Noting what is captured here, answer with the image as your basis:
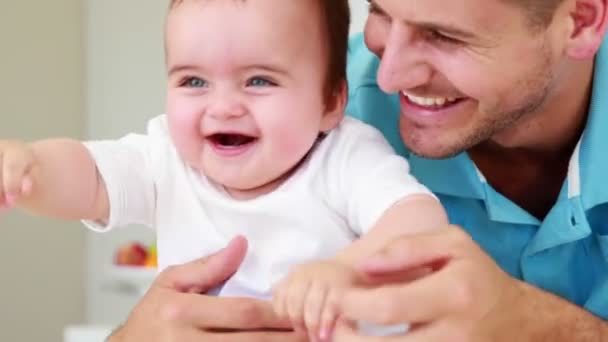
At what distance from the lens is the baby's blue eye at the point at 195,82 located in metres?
1.06

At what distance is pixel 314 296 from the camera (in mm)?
819

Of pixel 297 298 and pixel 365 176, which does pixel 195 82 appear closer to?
pixel 365 176

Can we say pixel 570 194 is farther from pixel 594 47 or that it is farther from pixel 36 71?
pixel 36 71

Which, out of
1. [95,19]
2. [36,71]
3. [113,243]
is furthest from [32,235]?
[95,19]

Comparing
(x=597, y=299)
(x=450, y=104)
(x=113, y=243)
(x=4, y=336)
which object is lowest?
(x=4, y=336)

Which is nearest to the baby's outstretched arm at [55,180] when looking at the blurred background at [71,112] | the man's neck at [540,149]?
the man's neck at [540,149]

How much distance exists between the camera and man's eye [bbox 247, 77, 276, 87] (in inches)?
41.4

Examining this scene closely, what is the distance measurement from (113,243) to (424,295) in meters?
1.93

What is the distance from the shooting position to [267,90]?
3.44 feet

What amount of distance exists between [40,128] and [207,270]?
1.63m

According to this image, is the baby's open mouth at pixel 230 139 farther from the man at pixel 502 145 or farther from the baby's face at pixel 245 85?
the man at pixel 502 145

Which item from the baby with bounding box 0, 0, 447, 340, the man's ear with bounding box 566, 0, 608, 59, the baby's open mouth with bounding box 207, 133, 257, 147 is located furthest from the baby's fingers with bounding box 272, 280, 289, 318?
the man's ear with bounding box 566, 0, 608, 59

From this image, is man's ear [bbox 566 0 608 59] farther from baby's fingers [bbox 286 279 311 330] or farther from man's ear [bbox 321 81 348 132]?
baby's fingers [bbox 286 279 311 330]

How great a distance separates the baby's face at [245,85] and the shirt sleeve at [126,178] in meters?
0.07
